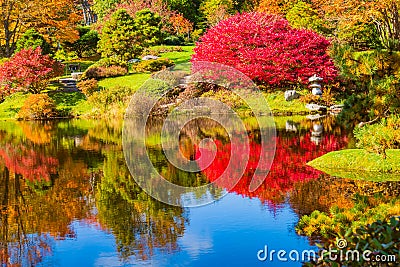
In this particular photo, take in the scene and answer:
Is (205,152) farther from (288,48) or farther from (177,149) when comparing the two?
(288,48)

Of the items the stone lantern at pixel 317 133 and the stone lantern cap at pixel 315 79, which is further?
the stone lantern cap at pixel 315 79

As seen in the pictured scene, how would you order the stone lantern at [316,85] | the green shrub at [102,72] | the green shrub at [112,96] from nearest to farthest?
the stone lantern at [316,85] → the green shrub at [112,96] → the green shrub at [102,72]

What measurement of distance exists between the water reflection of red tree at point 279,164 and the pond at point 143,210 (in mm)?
26

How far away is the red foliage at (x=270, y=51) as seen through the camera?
27578 mm

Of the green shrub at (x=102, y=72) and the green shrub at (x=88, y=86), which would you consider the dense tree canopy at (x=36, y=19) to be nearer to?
the green shrub at (x=102, y=72)

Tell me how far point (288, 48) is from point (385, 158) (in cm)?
1593

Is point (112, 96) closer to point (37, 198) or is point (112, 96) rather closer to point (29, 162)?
point (29, 162)

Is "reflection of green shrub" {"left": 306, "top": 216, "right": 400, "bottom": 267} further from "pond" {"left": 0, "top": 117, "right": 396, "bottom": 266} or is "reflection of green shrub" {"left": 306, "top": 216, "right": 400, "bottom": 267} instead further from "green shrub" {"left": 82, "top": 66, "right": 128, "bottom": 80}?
"green shrub" {"left": 82, "top": 66, "right": 128, "bottom": 80}

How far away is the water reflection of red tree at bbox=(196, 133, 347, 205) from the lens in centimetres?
1180

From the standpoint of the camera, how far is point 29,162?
53.3 feet

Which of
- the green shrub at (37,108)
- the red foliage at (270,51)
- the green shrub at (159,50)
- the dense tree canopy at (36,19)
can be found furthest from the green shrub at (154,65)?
the dense tree canopy at (36,19)

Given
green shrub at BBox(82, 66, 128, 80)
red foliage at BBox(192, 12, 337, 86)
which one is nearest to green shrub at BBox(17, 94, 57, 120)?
green shrub at BBox(82, 66, 128, 80)

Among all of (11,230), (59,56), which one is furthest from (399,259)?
(59,56)

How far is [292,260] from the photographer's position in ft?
25.0
